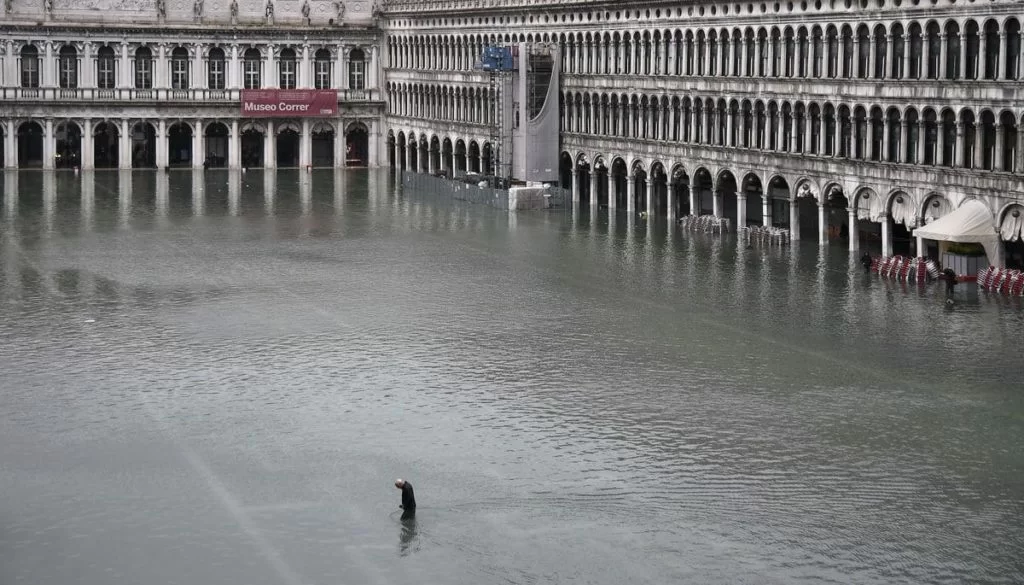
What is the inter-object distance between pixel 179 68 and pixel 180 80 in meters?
1.00

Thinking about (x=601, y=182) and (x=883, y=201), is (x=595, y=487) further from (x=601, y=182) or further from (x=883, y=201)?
(x=601, y=182)

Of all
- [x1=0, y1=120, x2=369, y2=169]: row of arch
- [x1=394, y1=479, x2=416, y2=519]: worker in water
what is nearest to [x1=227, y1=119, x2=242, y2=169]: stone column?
[x1=0, y1=120, x2=369, y2=169]: row of arch

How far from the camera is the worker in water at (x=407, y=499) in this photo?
41.6 meters

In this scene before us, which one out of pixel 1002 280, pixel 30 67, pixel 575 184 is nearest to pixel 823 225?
pixel 1002 280

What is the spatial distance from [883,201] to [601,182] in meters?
36.5

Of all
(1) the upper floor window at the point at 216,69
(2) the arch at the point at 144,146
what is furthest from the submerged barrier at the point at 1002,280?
(2) the arch at the point at 144,146

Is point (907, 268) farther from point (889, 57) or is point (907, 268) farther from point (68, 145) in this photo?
point (68, 145)

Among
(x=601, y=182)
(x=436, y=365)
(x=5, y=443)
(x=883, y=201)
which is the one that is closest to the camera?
(x=5, y=443)

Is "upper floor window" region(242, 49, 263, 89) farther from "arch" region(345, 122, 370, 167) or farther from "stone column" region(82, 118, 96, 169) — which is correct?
"stone column" region(82, 118, 96, 169)

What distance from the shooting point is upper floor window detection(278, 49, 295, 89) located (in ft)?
490

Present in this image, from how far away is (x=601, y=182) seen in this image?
11912 centimetres

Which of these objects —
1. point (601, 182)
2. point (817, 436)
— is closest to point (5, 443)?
point (817, 436)

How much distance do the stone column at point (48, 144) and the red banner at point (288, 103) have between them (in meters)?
15.6

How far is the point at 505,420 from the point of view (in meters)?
51.4
